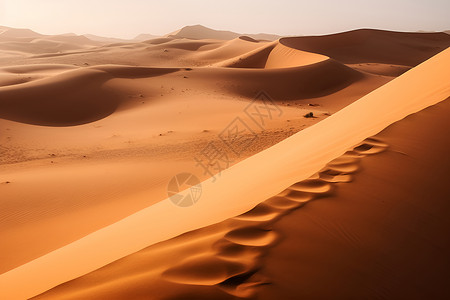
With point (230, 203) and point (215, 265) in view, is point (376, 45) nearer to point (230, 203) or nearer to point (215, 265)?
point (230, 203)

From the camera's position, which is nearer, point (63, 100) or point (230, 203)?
point (230, 203)

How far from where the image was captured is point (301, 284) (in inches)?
65.7

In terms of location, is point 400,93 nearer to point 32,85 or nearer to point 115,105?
point 115,105

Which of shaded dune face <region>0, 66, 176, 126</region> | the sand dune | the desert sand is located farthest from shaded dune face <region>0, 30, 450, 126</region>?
the desert sand

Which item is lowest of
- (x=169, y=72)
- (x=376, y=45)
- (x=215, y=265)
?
(x=215, y=265)

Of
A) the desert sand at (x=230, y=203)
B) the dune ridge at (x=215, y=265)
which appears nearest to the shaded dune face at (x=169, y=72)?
the desert sand at (x=230, y=203)

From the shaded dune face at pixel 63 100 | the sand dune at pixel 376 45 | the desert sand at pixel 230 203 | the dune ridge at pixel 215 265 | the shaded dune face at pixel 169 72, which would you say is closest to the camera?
the dune ridge at pixel 215 265

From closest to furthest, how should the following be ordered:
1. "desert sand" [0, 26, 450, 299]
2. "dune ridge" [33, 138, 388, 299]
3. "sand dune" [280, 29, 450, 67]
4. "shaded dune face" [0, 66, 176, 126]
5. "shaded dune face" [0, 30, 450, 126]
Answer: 1. "dune ridge" [33, 138, 388, 299]
2. "desert sand" [0, 26, 450, 299]
3. "shaded dune face" [0, 66, 176, 126]
4. "shaded dune face" [0, 30, 450, 126]
5. "sand dune" [280, 29, 450, 67]

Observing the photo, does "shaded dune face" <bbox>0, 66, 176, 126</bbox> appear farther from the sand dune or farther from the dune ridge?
the sand dune

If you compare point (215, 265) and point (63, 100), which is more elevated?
point (63, 100)

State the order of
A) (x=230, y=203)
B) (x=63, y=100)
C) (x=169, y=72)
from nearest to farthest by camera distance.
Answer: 1. (x=230, y=203)
2. (x=63, y=100)
3. (x=169, y=72)

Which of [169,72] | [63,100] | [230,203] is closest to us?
[230,203]

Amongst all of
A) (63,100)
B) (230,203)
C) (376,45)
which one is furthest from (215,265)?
(376,45)

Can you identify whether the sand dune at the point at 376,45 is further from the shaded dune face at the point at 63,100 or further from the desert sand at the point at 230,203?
the desert sand at the point at 230,203
